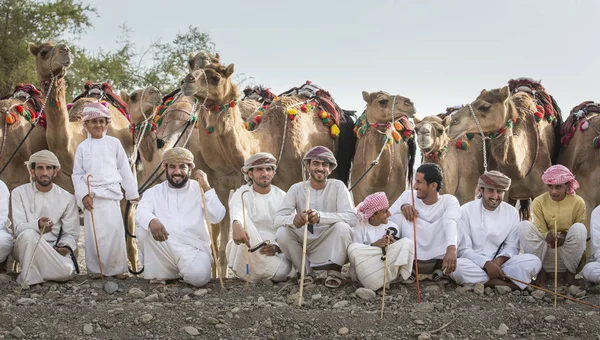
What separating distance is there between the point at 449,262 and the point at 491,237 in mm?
786

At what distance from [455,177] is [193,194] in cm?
314

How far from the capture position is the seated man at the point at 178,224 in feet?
23.8

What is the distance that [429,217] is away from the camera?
731 centimetres

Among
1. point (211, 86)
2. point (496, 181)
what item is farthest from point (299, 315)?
point (211, 86)

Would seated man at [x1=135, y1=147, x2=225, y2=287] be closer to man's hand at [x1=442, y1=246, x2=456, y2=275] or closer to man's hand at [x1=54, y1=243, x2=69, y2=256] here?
man's hand at [x1=54, y1=243, x2=69, y2=256]

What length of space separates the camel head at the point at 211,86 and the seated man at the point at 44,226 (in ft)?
4.94

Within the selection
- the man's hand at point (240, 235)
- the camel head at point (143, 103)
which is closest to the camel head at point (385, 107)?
the man's hand at point (240, 235)

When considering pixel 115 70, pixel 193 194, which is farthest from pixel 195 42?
pixel 193 194

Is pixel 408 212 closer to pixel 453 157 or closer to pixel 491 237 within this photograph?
pixel 491 237

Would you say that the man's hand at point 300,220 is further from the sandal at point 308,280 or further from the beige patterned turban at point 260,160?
the beige patterned turban at point 260,160

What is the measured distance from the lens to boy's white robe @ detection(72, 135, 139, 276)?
7.79 m

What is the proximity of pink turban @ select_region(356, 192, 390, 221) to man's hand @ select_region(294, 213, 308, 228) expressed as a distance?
0.64 meters

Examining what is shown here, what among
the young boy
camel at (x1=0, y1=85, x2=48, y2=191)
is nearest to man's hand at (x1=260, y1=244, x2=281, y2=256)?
the young boy

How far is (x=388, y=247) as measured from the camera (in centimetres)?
683
